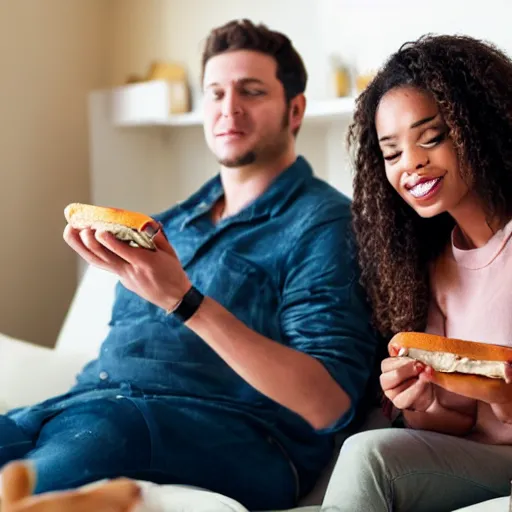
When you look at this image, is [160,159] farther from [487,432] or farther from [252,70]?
[487,432]

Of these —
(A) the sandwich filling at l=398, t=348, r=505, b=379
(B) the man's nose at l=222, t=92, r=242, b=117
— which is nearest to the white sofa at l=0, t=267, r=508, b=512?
(A) the sandwich filling at l=398, t=348, r=505, b=379

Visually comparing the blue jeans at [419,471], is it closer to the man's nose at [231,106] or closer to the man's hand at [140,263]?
the man's hand at [140,263]

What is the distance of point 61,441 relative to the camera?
1.34 m

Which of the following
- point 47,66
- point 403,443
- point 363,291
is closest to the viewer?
point 403,443

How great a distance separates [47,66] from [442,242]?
1.69 m

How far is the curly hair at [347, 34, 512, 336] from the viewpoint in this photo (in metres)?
1.27

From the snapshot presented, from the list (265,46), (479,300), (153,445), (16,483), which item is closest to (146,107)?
(265,46)

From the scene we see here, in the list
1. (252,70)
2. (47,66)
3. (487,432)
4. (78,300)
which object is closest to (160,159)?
(47,66)

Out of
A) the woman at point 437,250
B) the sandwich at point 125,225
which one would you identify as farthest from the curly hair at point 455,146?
the sandwich at point 125,225

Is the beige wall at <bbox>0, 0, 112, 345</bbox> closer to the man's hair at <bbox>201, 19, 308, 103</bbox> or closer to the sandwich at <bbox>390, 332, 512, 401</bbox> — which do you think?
the man's hair at <bbox>201, 19, 308, 103</bbox>

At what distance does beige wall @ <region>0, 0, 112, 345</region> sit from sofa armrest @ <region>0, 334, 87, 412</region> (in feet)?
2.53

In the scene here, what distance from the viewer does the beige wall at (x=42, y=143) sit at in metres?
2.57

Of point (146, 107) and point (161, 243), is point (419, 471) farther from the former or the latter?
point (146, 107)

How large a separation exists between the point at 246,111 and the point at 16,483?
108 centimetres
